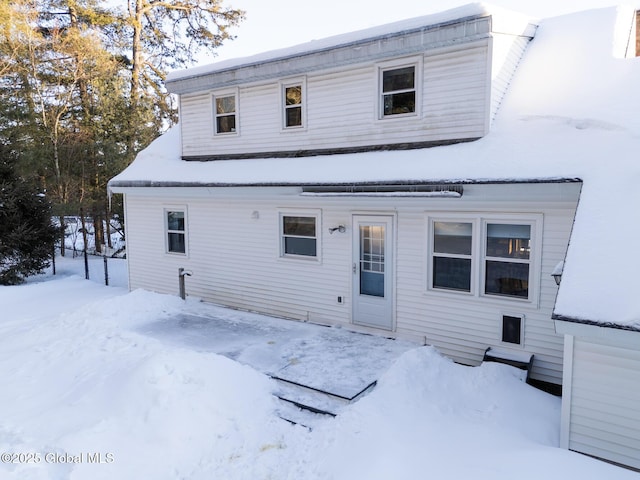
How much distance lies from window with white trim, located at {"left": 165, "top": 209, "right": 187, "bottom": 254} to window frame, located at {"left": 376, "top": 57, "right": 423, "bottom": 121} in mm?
5628

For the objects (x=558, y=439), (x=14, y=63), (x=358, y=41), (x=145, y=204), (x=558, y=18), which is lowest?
(x=558, y=439)

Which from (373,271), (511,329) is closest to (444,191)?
(373,271)

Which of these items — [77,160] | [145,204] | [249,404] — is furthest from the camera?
[77,160]

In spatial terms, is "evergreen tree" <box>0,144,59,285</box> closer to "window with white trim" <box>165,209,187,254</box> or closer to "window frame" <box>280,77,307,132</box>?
"window with white trim" <box>165,209,187,254</box>

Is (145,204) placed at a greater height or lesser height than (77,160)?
lesser

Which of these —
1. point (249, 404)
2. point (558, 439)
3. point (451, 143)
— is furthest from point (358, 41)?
point (558, 439)

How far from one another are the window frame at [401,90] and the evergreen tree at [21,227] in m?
11.9

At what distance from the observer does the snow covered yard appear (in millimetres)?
4508

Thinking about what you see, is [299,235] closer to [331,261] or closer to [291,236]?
[291,236]

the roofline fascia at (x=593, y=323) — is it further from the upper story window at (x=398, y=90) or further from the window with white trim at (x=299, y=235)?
the window with white trim at (x=299, y=235)

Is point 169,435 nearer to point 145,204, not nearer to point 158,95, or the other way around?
point 145,204

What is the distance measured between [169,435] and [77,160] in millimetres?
18505

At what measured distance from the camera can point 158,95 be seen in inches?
923

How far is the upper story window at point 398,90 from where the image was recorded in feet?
26.7
